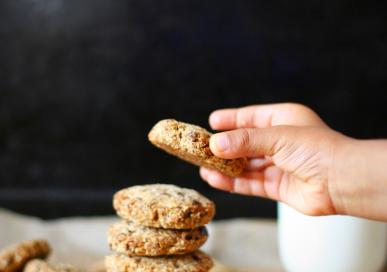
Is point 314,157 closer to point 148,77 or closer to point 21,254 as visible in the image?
point 21,254

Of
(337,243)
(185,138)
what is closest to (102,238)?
(337,243)

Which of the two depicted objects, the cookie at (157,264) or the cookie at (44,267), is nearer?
the cookie at (157,264)

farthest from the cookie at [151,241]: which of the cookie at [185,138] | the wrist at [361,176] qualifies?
the wrist at [361,176]

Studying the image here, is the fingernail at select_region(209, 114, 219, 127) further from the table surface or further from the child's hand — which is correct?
the table surface

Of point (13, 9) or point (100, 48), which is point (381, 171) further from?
point (13, 9)

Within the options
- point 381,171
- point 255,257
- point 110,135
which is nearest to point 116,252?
point 381,171

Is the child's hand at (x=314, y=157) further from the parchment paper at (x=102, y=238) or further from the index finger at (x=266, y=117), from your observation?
the parchment paper at (x=102, y=238)
